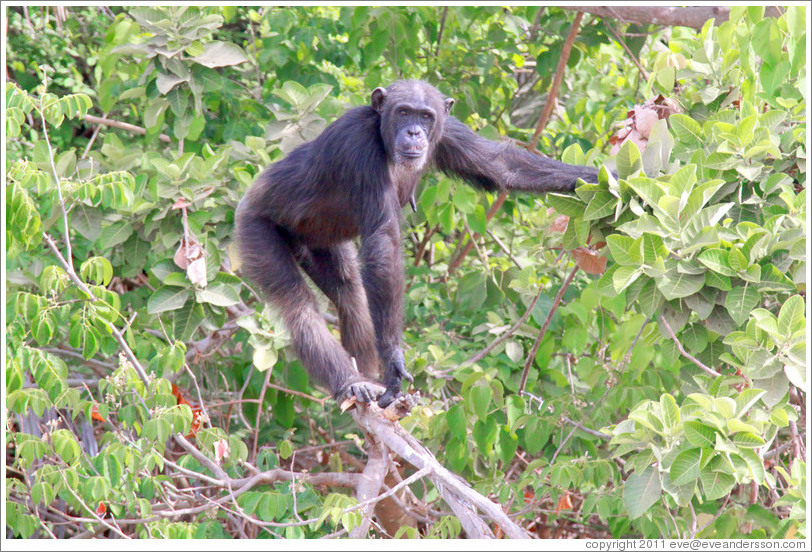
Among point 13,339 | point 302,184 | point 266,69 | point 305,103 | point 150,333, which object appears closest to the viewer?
point 13,339

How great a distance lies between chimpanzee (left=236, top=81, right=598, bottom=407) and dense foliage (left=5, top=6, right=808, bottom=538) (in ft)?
0.72

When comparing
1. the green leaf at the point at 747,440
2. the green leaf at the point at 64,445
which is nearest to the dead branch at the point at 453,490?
the green leaf at the point at 747,440

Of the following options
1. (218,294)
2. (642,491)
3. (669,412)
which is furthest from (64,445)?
(669,412)

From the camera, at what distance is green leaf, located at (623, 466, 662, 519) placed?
3.50 metres

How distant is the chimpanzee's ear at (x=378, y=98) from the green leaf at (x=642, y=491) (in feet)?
8.61

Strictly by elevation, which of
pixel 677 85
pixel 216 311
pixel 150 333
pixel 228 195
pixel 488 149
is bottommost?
pixel 150 333

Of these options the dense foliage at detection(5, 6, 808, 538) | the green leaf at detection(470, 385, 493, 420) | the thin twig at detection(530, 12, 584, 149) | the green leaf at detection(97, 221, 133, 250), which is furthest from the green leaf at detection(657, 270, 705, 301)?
the green leaf at detection(97, 221, 133, 250)

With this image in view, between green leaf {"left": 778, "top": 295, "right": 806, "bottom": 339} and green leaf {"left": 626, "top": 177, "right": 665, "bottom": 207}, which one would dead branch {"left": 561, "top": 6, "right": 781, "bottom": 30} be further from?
green leaf {"left": 778, "top": 295, "right": 806, "bottom": 339}

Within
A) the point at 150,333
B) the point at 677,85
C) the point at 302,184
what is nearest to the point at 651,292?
the point at 677,85

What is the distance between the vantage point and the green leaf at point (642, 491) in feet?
11.5

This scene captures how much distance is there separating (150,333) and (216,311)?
1136 millimetres

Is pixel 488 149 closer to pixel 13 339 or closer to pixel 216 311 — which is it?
pixel 216 311

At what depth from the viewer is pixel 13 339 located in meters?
4.15

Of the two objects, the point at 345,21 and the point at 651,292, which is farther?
the point at 345,21
